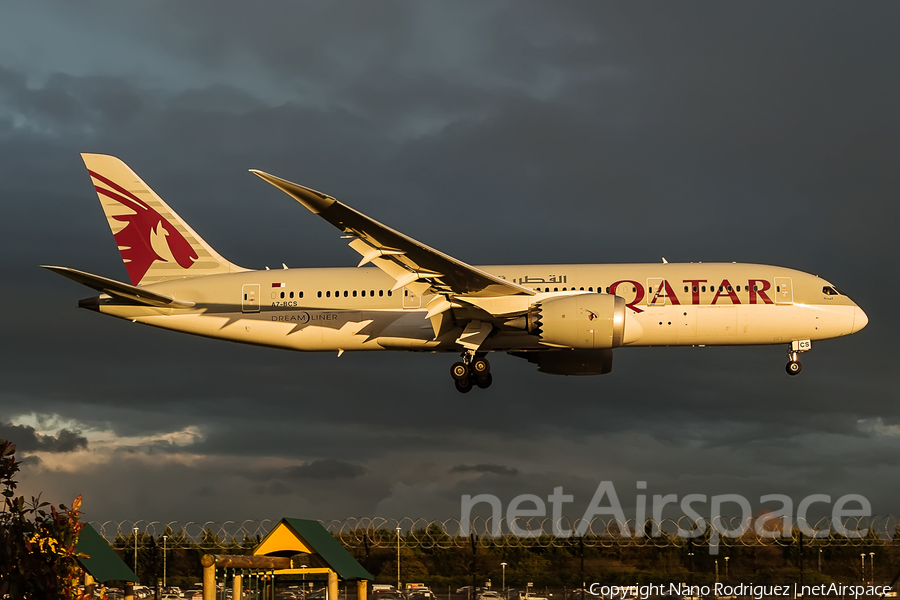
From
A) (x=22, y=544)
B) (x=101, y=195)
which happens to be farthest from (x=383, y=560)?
(x=22, y=544)

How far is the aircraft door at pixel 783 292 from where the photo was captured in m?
34.9

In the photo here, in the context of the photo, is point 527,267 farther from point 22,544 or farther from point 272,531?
point 22,544

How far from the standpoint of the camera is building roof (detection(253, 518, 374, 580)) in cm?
2233

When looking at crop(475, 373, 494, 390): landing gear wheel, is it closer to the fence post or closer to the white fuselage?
the white fuselage

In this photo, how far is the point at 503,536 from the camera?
2731cm

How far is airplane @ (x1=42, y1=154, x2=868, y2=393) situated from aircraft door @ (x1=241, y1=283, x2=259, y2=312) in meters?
0.04

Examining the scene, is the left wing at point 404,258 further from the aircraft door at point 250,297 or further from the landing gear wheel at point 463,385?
the aircraft door at point 250,297

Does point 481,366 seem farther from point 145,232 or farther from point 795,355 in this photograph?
point 145,232

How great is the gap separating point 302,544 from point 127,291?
18167 mm

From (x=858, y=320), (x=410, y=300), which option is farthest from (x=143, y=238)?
(x=858, y=320)

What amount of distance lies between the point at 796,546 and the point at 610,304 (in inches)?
397

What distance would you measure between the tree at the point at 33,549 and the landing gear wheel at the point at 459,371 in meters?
24.5

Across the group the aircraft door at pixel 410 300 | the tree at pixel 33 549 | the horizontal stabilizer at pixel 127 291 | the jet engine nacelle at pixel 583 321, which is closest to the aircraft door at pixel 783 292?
the jet engine nacelle at pixel 583 321

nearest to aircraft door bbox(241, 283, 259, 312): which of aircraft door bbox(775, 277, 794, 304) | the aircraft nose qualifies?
aircraft door bbox(775, 277, 794, 304)
